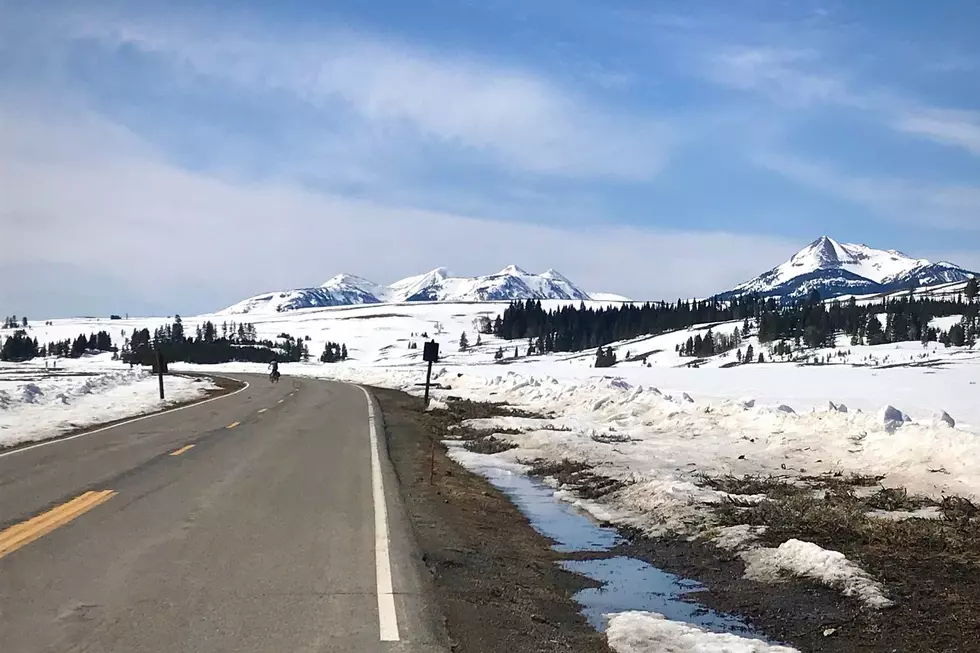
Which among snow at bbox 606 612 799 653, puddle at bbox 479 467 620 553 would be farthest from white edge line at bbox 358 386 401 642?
puddle at bbox 479 467 620 553

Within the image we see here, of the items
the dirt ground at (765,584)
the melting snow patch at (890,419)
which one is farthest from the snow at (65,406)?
the melting snow patch at (890,419)

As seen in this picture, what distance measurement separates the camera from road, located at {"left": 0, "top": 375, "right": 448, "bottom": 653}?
217 inches

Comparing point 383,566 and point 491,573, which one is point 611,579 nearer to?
point 491,573

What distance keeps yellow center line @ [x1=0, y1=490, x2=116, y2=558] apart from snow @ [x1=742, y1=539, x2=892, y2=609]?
7193 mm

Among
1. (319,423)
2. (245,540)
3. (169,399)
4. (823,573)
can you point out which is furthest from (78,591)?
(169,399)

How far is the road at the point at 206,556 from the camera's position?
5523 millimetres

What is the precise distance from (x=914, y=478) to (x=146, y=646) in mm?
10930

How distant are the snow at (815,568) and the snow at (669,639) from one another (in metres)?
1.43

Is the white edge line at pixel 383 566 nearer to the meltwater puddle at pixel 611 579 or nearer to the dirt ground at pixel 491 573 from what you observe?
the dirt ground at pixel 491 573

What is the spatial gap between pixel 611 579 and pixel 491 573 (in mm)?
1210

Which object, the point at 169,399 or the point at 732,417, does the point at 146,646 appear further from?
the point at 169,399

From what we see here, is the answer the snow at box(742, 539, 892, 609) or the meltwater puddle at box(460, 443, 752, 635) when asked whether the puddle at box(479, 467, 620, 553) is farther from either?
the snow at box(742, 539, 892, 609)

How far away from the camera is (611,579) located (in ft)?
25.9

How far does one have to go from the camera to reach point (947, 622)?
230 inches
